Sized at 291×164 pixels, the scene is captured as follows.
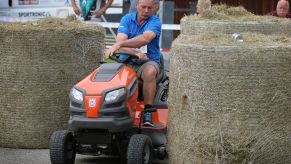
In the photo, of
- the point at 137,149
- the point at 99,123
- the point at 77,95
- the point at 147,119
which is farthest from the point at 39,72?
the point at 137,149

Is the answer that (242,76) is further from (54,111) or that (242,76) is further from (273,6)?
(273,6)

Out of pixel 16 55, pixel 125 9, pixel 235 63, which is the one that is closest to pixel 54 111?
pixel 16 55

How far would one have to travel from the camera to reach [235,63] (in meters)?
7.27

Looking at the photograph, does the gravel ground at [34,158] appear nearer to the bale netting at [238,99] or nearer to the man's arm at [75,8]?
the bale netting at [238,99]

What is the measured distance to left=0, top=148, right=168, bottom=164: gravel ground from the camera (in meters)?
8.89

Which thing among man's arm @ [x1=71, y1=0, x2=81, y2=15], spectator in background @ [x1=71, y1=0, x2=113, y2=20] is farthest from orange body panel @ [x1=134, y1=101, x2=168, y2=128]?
man's arm @ [x1=71, y1=0, x2=81, y2=15]

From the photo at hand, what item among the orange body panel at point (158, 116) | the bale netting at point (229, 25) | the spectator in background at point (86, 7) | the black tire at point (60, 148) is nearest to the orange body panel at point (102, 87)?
the orange body panel at point (158, 116)

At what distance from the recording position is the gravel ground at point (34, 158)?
8.89m

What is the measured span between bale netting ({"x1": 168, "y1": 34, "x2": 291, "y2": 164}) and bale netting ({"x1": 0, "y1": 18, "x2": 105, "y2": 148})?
7.23ft

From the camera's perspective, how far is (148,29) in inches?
349

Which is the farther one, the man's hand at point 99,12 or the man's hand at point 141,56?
the man's hand at point 99,12

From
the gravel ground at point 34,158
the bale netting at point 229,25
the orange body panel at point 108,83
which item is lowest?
the gravel ground at point 34,158

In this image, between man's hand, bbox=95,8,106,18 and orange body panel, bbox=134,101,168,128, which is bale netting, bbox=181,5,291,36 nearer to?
orange body panel, bbox=134,101,168,128

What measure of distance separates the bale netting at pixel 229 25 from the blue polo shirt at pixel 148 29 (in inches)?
12.1
